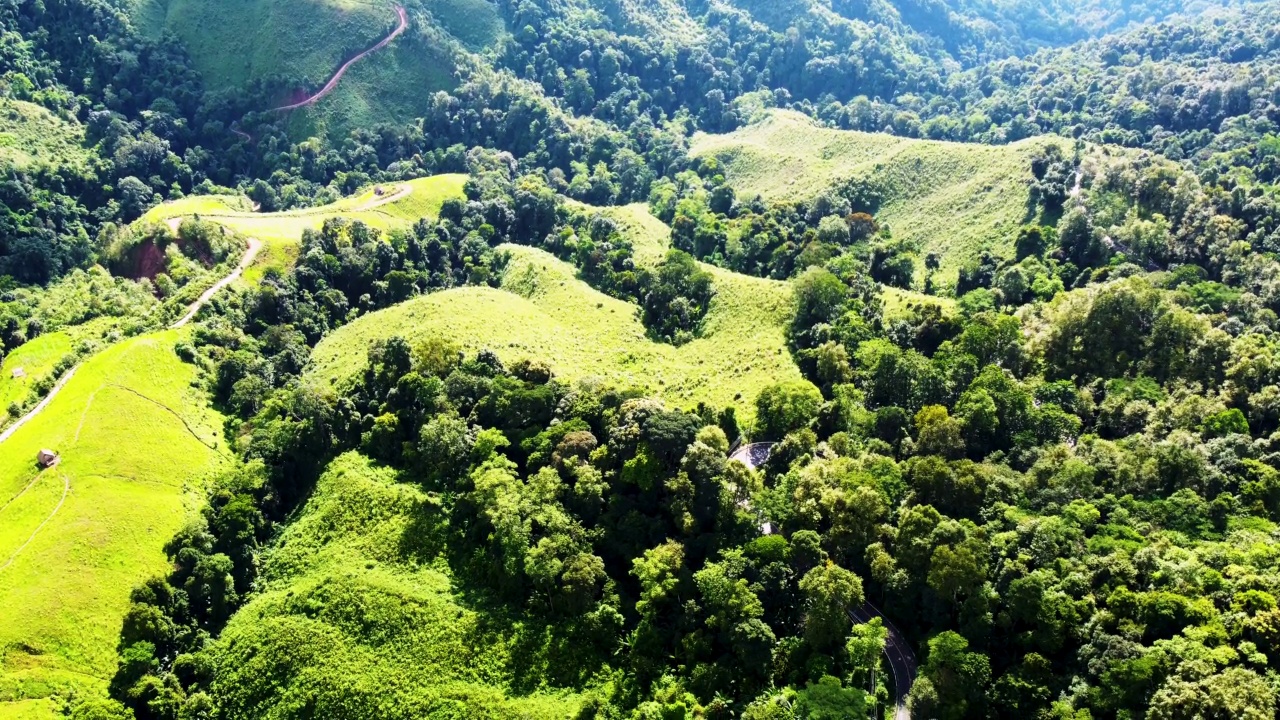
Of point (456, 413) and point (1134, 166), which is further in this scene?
point (1134, 166)

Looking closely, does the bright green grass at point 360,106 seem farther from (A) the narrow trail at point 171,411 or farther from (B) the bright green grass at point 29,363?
(A) the narrow trail at point 171,411

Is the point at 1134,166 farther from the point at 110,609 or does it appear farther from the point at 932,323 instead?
the point at 110,609

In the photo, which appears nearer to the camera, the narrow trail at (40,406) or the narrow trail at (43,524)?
the narrow trail at (43,524)

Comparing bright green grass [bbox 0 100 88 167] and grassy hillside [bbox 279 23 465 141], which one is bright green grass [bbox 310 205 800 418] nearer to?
grassy hillside [bbox 279 23 465 141]

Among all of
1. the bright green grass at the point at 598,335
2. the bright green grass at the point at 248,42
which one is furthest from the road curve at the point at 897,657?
the bright green grass at the point at 248,42

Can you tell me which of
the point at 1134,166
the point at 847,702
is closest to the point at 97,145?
the point at 847,702

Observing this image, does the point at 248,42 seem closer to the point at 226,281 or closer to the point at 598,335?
the point at 226,281
